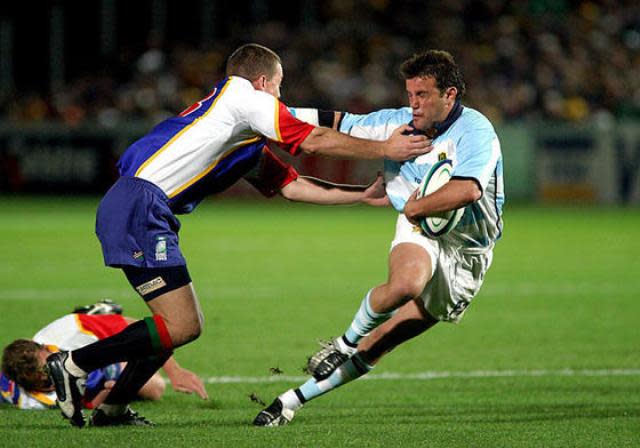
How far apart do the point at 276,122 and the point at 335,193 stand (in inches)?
36.7

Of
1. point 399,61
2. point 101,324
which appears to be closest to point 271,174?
point 101,324

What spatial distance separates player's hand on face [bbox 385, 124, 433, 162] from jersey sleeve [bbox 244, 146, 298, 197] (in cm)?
80

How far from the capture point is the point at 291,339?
1008 cm

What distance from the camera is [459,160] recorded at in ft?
21.5

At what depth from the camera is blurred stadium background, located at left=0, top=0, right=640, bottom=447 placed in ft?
23.5

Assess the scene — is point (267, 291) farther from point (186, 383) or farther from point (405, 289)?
point (405, 289)

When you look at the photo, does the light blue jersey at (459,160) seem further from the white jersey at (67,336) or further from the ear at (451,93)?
the white jersey at (67,336)

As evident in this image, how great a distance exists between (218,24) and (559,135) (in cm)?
1015

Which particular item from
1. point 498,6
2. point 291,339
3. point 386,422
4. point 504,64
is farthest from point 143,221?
point 498,6

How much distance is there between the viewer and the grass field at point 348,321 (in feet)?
21.0

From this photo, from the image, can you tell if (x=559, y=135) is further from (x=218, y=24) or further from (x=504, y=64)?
(x=218, y=24)

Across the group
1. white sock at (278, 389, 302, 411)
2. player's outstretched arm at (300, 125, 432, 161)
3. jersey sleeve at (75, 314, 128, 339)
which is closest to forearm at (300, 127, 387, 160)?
player's outstretched arm at (300, 125, 432, 161)

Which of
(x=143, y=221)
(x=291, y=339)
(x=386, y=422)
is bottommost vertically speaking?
(x=291, y=339)

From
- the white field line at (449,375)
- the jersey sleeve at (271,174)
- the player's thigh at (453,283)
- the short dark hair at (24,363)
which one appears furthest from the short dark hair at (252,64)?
the white field line at (449,375)
